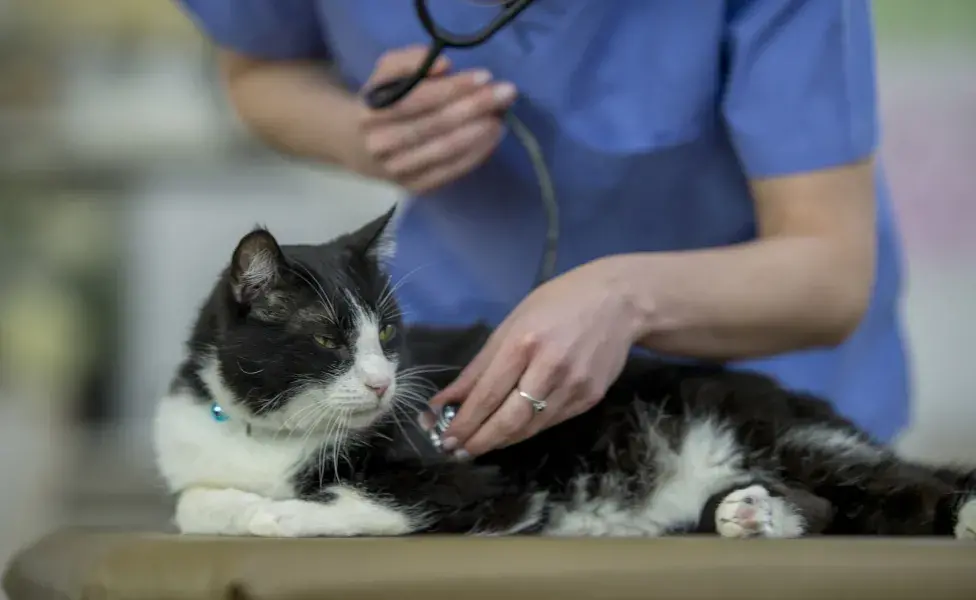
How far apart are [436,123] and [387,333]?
0.60 ft

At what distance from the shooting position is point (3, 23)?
1.36 metres

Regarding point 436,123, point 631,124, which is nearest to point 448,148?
point 436,123

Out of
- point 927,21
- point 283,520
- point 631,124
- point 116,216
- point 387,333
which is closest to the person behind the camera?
point 283,520

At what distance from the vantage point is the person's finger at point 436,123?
792 millimetres

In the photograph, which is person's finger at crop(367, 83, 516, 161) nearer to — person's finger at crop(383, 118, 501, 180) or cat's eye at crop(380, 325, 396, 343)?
person's finger at crop(383, 118, 501, 180)

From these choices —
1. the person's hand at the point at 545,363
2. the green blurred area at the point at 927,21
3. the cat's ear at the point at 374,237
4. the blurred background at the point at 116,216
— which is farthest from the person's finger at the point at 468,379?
the green blurred area at the point at 927,21

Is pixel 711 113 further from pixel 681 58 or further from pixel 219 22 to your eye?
pixel 219 22

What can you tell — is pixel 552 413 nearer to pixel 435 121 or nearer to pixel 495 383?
pixel 495 383

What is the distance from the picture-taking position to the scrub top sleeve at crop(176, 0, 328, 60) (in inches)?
35.7

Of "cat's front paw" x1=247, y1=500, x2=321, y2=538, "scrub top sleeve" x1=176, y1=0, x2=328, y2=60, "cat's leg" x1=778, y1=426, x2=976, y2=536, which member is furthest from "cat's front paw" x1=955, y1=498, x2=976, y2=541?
"scrub top sleeve" x1=176, y1=0, x2=328, y2=60

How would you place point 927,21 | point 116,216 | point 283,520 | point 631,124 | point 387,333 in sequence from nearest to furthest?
point 283,520, point 387,333, point 631,124, point 927,21, point 116,216

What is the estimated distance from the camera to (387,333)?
2.33 feet

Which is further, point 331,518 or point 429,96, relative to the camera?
point 429,96

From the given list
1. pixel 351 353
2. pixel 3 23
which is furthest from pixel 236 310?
pixel 3 23
